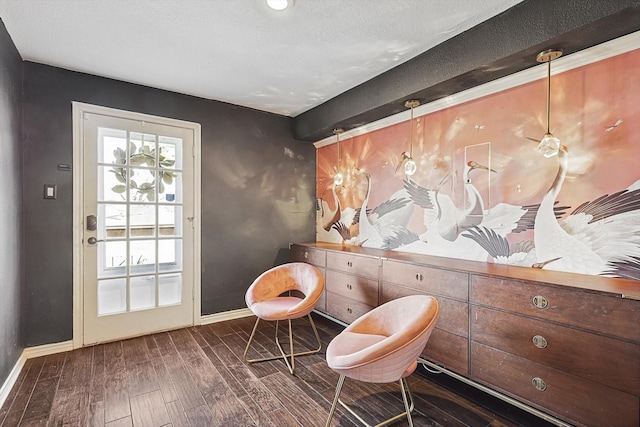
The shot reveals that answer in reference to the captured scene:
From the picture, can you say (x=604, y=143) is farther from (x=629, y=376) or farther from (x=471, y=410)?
(x=471, y=410)

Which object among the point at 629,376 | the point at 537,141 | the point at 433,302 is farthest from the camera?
the point at 537,141

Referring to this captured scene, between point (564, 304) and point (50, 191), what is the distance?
152 inches

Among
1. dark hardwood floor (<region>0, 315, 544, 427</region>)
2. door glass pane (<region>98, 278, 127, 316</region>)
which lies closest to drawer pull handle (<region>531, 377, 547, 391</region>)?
dark hardwood floor (<region>0, 315, 544, 427</region>)

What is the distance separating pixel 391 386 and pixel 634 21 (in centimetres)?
258

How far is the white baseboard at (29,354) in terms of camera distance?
2178 millimetres

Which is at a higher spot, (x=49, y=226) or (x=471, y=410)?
(x=49, y=226)

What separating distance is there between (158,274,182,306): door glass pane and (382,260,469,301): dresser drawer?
219 cm

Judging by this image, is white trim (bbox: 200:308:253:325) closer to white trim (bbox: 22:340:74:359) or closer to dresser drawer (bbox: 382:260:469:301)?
white trim (bbox: 22:340:74:359)

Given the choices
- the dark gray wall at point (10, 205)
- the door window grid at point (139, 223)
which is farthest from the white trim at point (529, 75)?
the dark gray wall at point (10, 205)

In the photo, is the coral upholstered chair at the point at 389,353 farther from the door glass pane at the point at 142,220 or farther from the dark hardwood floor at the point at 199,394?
the door glass pane at the point at 142,220

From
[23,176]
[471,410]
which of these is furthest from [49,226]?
[471,410]

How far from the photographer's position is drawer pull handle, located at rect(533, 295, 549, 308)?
170cm

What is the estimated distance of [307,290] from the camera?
2.89 m

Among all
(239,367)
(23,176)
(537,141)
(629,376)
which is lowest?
(239,367)
